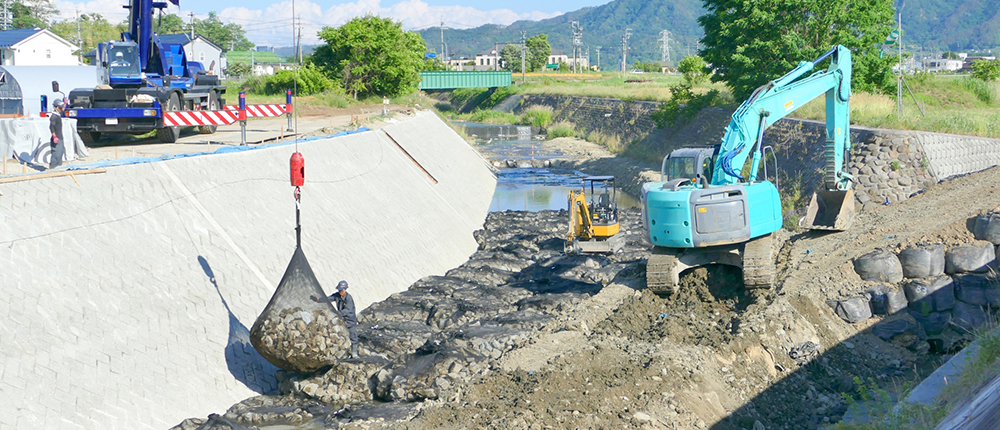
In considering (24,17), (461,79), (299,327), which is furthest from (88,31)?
(299,327)

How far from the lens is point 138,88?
23.3 m

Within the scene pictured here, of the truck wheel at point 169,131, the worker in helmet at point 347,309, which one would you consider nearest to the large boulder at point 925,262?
the worker in helmet at point 347,309

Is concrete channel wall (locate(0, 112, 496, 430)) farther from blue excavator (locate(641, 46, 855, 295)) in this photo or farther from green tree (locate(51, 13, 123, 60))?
green tree (locate(51, 13, 123, 60))

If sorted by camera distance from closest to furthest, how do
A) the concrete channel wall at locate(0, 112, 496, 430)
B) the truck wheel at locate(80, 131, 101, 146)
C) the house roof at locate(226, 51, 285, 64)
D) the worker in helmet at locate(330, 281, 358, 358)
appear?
the concrete channel wall at locate(0, 112, 496, 430)
the worker in helmet at locate(330, 281, 358, 358)
the truck wheel at locate(80, 131, 101, 146)
the house roof at locate(226, 51, 285, 64)

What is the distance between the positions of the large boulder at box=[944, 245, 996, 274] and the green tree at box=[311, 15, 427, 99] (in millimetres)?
40840

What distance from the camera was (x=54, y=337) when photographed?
32.8ft

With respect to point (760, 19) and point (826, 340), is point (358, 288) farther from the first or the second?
point (760, 19)

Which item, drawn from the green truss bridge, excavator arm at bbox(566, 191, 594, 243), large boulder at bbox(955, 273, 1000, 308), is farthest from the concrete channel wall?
the green truss bridge

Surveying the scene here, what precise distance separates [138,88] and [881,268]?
2009 cm

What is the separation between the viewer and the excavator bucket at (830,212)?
1878 centimetres

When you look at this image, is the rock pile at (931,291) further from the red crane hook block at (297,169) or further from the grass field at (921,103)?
the grass field at (921,103)

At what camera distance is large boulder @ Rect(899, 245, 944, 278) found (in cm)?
1445

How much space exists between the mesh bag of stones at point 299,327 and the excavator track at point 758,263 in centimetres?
699

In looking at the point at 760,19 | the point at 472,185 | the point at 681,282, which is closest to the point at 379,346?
the point at 681,282
